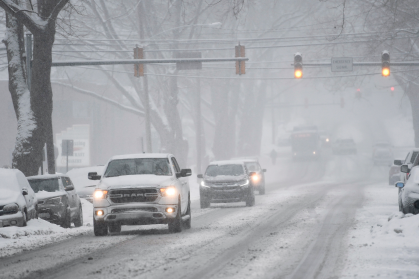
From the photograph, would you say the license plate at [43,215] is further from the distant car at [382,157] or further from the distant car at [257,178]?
the distant car at [382,157]

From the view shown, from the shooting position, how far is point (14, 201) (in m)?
17.0

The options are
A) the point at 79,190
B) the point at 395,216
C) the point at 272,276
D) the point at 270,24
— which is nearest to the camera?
the point at 272,276

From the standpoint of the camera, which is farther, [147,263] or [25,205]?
[25,205]

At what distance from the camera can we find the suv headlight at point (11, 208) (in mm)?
16844

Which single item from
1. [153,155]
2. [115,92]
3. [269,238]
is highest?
[115,92]

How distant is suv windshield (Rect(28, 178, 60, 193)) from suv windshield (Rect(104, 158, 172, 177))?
471cm

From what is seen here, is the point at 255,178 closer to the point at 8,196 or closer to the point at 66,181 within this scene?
the point at 66,181

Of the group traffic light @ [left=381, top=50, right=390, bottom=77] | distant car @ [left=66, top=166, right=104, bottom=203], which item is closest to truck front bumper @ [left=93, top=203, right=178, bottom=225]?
distant car @ [left=66, top=166, right=104, bottom=203]

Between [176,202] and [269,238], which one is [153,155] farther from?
[269,238]

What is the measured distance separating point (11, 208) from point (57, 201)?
3778 millimetres

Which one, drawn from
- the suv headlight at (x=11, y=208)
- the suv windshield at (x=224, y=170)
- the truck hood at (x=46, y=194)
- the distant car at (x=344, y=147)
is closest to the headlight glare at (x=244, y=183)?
the suv windshield at (x=224, y=170)

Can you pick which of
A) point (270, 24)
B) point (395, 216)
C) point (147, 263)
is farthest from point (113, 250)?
point (270, 24)

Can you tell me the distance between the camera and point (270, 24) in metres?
57.2

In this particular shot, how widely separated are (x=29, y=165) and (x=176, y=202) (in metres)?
8.76
